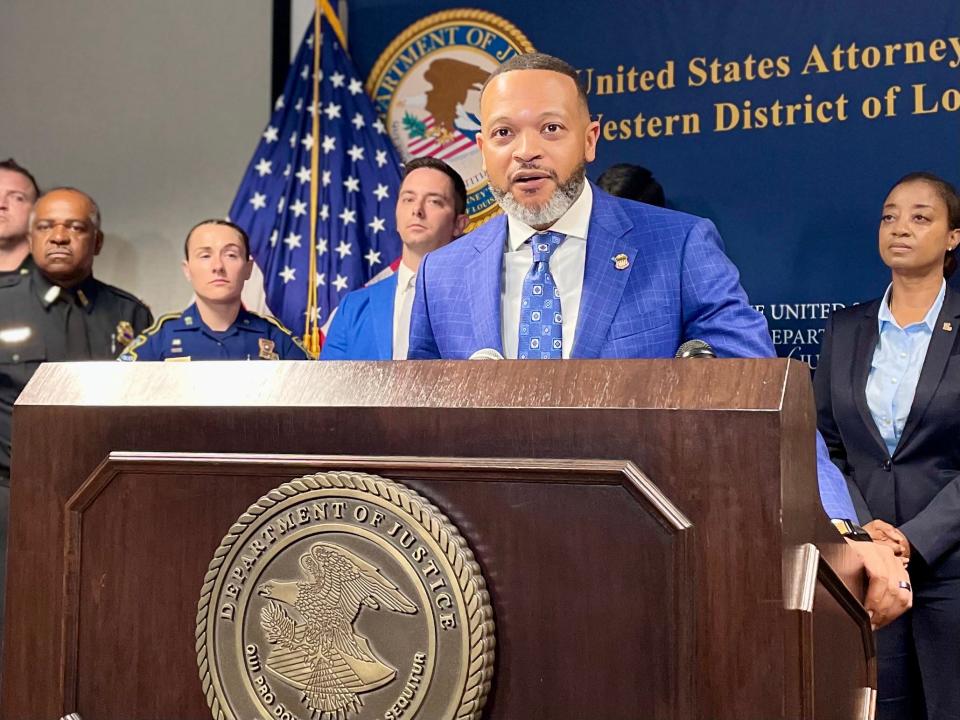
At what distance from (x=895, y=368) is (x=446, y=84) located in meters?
1.86

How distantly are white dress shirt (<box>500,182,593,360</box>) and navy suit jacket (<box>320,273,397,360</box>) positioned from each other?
A: 1.70 metres

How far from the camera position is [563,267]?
1645 millimetres

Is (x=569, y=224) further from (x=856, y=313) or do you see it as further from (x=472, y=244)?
(x=856, y=313)

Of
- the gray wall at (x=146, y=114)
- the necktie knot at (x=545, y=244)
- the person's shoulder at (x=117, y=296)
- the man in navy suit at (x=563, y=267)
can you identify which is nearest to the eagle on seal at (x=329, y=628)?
the man in navy suit at (x=563, y=267)

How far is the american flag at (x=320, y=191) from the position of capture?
4066mm

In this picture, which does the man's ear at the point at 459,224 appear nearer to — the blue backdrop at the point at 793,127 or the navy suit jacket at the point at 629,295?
the blue backdrop at the point at 793,127

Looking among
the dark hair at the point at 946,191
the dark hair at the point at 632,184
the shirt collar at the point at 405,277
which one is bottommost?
the shirt collar at the point at 405,277

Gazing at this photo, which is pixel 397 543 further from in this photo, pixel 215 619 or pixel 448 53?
pixel 448 53

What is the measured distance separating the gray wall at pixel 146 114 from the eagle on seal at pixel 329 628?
11.5 feet

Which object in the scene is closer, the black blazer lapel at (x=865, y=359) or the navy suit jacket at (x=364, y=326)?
the black blazer lapel at (x=865, y=359)

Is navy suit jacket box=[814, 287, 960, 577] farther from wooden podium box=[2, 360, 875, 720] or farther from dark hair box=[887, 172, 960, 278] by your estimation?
wooden podium box=[2, 360, 875, 720]

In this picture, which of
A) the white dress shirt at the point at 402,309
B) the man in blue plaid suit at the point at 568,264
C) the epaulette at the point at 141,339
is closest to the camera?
the man in blue plaid suit at the point at 568,264

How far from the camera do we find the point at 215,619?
3.73 ft

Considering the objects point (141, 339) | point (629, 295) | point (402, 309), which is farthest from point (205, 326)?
point (629, 295)
